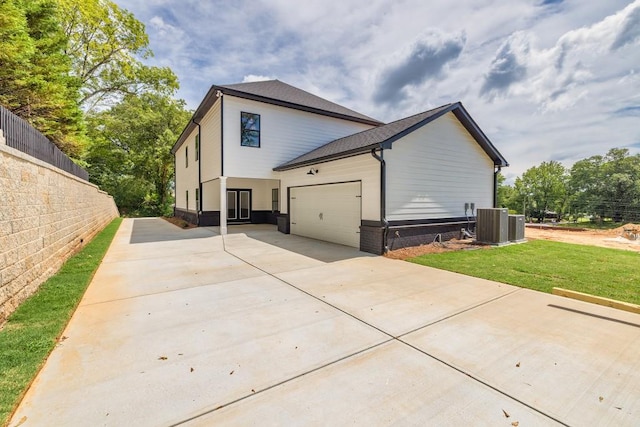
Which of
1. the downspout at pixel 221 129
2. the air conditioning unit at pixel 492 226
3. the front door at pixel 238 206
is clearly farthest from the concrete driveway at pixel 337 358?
the front door at pixel 238 206

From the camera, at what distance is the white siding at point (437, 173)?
8.45 meters

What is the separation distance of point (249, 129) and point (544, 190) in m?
50.6

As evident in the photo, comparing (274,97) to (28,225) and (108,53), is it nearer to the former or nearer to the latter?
(28,225)

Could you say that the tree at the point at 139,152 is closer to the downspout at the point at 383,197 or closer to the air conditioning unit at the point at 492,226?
the downspout at the point at 383,197

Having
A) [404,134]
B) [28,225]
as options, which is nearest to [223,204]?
[28,225]

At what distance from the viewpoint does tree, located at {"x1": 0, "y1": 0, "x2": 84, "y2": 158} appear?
741 cm

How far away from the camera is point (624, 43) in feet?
27.7

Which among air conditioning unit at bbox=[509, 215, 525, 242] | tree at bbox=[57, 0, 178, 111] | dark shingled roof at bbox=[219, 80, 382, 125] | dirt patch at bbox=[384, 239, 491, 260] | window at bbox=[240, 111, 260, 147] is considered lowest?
dirt patch at bbox=[384, 239, 491, 260]

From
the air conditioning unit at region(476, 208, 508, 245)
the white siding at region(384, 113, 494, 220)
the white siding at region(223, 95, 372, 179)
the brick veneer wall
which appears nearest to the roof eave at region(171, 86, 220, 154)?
the white siding at region(223, 95, 372, 179)

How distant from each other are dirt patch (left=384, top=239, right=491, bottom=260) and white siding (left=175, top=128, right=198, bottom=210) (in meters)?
13.5

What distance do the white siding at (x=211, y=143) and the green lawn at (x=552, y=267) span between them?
385 inches

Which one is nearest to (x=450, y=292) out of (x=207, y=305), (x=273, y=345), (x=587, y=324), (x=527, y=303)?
(x=527, y=303)

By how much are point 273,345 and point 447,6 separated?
33.1ft

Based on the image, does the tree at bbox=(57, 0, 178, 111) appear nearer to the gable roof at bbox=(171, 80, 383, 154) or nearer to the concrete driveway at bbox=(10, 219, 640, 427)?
the gable roof at bbox=(171, 80, 383, 154)
